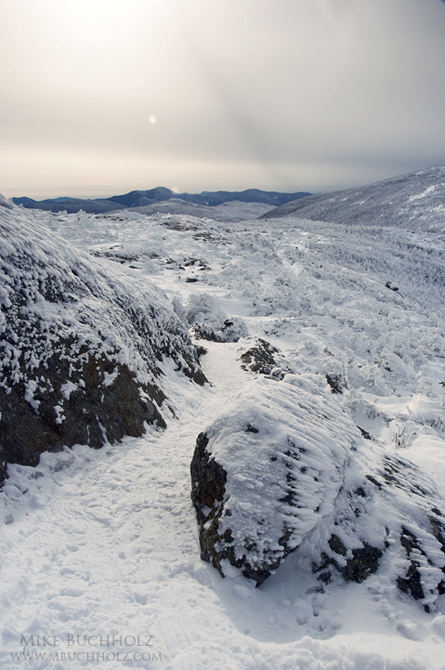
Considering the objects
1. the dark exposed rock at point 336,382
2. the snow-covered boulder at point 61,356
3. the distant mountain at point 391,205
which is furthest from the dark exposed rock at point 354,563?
the distant mountain at point 391,205

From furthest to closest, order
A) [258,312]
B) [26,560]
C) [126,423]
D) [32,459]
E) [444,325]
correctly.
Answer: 1. [444,325]
2. [258,312]
3. [126,423]
4. [32,459]
5. [26,560]

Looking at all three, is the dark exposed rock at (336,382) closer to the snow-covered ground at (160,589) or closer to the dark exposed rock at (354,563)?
the snow-covered ground at (160,589)

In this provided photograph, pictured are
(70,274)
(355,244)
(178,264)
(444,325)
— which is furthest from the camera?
(355,244)

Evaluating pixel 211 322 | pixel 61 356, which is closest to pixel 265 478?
pixel 61 356

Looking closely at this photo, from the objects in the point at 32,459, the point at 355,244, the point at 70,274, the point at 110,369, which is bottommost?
the point at 32,459

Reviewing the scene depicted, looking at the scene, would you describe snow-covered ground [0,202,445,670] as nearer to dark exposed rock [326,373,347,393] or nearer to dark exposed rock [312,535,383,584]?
dark exposed rock [312,535,383,584]

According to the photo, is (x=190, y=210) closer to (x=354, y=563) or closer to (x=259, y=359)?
(x=259, y=359)

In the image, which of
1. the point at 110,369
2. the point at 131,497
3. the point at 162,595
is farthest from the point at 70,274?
the point at 162,595

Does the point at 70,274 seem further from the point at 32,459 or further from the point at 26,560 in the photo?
the point at 26,560
